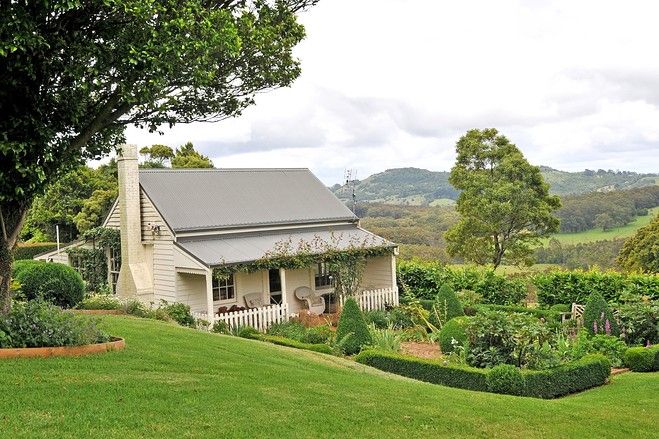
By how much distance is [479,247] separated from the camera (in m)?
37.4

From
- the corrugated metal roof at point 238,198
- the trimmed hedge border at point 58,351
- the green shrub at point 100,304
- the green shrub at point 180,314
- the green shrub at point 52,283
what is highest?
the corrugated metal roof at point 238,198

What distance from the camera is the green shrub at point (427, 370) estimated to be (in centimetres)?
1441

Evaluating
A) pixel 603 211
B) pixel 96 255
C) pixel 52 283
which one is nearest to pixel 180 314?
pixel 52 283

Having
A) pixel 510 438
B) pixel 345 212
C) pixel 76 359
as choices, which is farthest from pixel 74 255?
pixel 510 438

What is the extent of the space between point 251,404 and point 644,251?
34.5 m

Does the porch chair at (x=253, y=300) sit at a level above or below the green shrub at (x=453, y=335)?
above

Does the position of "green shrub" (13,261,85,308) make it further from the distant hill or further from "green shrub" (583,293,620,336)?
the distant hill

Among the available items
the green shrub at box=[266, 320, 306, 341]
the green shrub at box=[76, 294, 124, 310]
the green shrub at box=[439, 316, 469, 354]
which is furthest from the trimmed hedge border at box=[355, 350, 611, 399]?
the green shrub at box=[76, 294, 124, 310]

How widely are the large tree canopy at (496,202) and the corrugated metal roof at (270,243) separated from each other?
9019mm

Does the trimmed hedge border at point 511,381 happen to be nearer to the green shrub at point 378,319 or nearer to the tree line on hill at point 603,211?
the green shrub at point 378,319

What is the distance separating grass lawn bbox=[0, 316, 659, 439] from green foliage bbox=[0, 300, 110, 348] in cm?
55

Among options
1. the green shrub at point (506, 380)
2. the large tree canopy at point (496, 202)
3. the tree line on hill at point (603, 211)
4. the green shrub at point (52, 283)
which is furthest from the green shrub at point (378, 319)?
the tree line on hill at point (603, 211)

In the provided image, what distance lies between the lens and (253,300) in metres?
26.2

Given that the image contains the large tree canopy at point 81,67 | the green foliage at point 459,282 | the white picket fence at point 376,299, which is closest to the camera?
the large tree canopy at point 81,67
